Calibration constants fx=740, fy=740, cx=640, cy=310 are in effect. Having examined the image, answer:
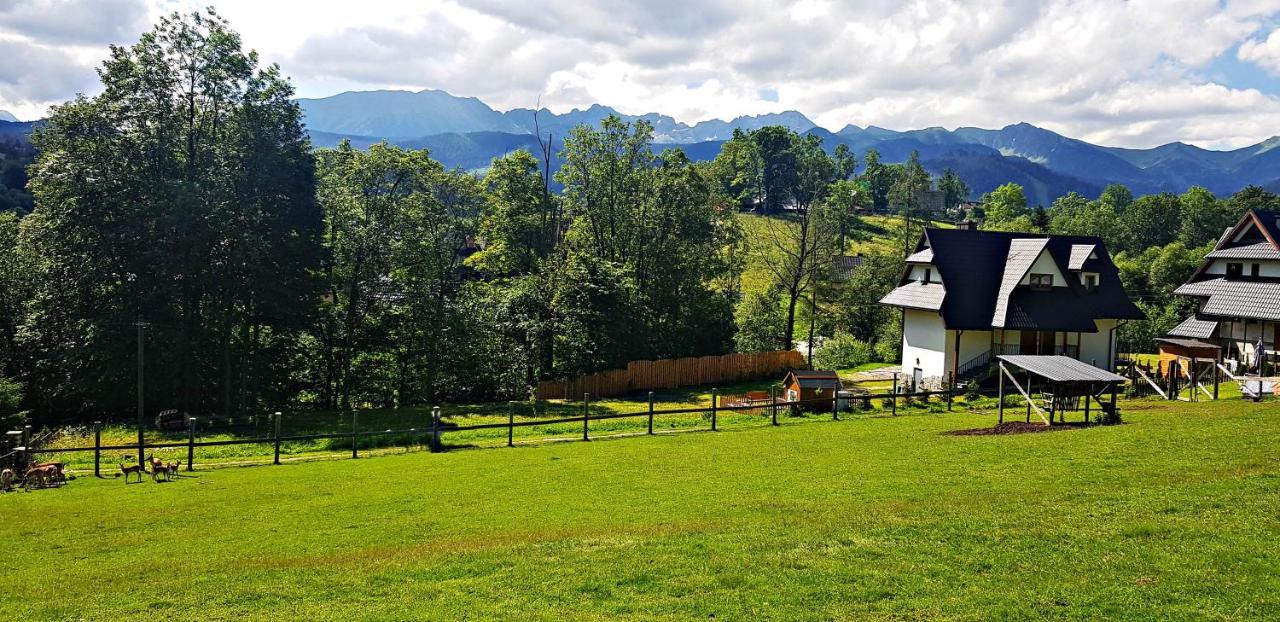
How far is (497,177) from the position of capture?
54.0 meters

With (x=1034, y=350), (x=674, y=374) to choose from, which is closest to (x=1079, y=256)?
(x=1034, y=350)

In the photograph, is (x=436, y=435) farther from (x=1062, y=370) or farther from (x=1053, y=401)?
Result: (x=1062, y=370)

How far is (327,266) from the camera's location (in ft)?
125

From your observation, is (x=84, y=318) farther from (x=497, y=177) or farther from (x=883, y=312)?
(x=883, y=312)

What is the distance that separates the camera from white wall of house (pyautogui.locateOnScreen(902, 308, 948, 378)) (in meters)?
38.9

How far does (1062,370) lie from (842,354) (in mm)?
28690

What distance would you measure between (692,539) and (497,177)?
4578 cm

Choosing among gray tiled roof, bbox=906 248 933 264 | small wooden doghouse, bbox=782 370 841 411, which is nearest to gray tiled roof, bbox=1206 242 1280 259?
gray tiled roof, bbox=906 248 933 264

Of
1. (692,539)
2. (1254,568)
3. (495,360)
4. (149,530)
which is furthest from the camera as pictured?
(495,360)

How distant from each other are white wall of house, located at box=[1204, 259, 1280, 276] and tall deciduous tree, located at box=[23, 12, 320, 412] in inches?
1871

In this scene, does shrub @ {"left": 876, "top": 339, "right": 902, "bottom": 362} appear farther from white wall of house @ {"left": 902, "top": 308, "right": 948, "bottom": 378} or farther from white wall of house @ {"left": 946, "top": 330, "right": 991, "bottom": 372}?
white wall of house @ {"left": 946, "top": 330, "right": 991, "bottom": 372}

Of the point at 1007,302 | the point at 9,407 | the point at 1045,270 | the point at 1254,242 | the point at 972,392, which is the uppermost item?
the point at 1254,242

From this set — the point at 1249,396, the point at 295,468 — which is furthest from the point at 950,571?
the point at 1249,396

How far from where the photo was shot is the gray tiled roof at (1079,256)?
39.1 m
